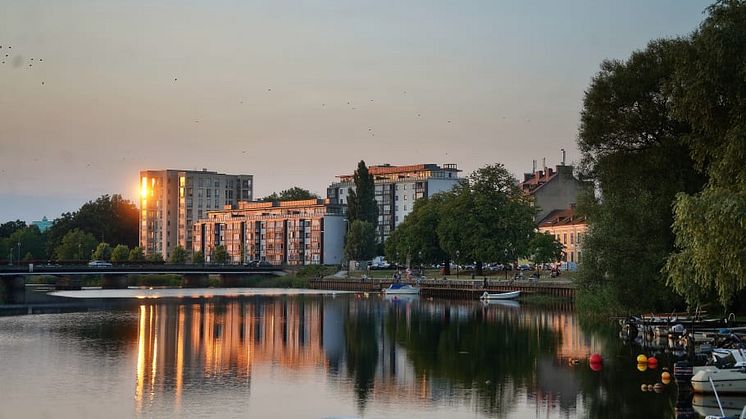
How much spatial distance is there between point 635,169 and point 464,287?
6484 centimetres

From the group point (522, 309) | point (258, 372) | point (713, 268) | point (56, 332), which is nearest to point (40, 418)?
point (258, 372)

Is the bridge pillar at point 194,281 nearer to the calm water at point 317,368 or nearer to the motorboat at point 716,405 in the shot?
the calm water at point 317,368

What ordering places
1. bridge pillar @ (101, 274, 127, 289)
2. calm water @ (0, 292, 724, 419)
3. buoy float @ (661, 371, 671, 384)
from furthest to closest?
1. bridge pillar @ (101, 274, 127, 289)
2. buoy float @ (661, 371, 671, 384)
3. calm water @ (0, 292, 724, 419)

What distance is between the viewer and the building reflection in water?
1766 inches

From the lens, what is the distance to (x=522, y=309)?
100750 millimetres

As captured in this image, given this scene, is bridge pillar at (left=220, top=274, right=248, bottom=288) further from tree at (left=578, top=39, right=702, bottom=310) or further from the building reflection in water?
tree at (left=578, top=39, right=702, bottom=310)

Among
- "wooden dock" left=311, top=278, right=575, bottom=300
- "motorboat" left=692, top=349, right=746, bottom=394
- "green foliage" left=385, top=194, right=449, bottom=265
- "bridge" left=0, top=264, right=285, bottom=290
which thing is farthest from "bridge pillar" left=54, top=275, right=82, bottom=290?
"motorboat" left=692, top=349, right=746, bottom=394

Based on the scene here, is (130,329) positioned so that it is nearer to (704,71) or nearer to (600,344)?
(600,344)

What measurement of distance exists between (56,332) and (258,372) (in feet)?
87.9

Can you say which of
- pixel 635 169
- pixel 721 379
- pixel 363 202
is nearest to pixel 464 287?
pixel 363 202

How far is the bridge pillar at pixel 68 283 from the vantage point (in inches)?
6606

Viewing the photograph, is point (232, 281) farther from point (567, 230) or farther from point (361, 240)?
point (567, 230)

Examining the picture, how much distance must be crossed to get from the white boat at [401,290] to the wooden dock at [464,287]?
1.28 m

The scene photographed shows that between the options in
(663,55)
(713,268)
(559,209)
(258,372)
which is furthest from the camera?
(559,209)
